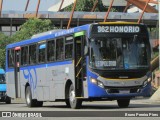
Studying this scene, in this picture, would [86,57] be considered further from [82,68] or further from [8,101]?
[8,101]

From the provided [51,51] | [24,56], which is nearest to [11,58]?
[24,56]

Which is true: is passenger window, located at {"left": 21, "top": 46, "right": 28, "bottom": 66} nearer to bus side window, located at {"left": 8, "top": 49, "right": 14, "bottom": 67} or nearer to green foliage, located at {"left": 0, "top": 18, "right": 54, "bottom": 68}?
bus side window, located at {"left": 8, "top": 49, "right": 14, "bottom": 67}

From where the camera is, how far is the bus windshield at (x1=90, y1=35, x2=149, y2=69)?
73.4 ft

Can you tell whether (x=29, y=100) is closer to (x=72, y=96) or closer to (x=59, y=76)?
(x=59, y=76)

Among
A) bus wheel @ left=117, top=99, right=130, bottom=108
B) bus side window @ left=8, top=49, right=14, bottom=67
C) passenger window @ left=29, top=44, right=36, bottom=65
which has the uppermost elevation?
passenger window @ left=29, top=44, right=36, bottom=65

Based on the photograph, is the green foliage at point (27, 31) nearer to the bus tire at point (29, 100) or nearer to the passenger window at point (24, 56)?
the passenger window at point (24, 56)

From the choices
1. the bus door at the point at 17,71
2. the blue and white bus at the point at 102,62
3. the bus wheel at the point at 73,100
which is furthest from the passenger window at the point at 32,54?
the bus wheel at the point at 73,100

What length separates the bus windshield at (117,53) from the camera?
22375 mm

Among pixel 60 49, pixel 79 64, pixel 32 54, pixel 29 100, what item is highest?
pixel 60 49

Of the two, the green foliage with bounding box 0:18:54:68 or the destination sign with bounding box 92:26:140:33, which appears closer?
the destination sign with bounding box 92:26:140:33

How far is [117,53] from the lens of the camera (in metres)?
22.5

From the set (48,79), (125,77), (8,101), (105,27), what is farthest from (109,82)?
(8,101)

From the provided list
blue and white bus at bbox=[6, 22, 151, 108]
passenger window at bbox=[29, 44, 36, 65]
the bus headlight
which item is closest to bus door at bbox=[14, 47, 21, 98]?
passenger window at bbox=[29, 44, 36, 65]

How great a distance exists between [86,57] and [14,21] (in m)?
75.9
